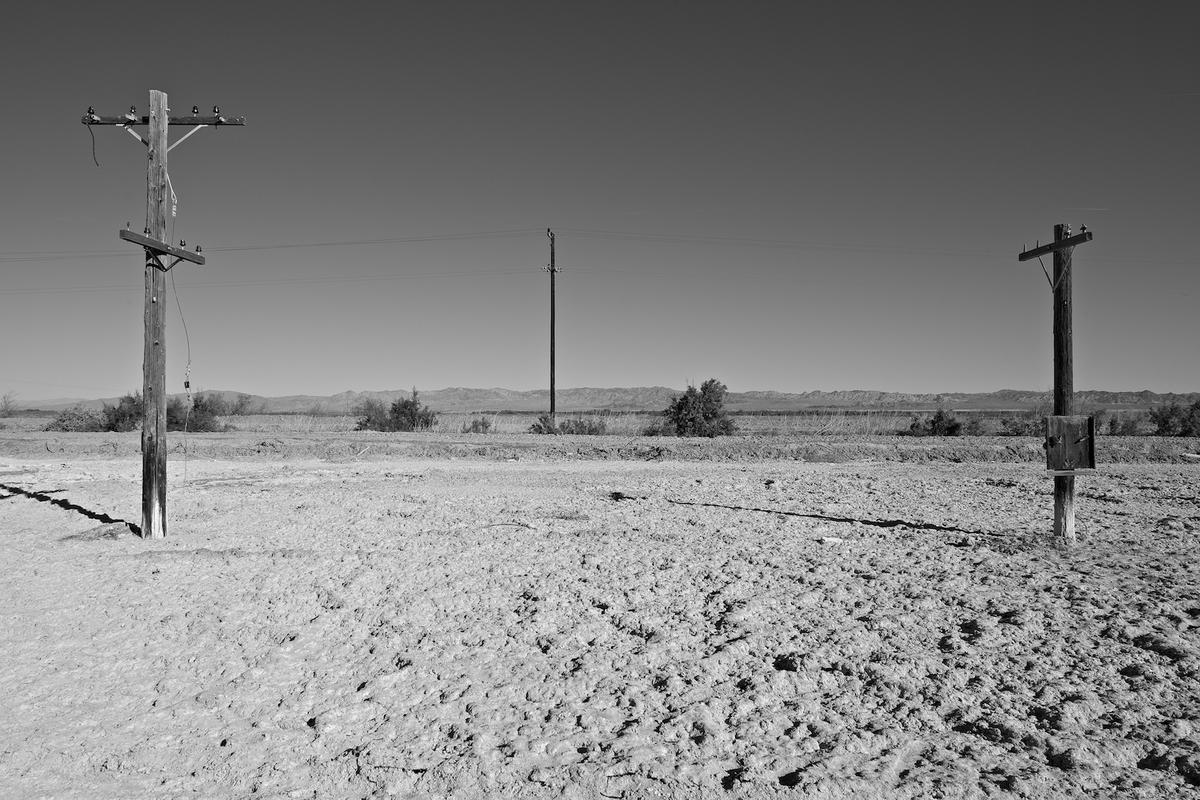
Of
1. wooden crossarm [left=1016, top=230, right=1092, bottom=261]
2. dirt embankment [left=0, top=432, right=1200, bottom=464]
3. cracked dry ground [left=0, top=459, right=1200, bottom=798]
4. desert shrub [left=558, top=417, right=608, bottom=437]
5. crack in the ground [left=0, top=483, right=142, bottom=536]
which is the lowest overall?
cracked dry ground [left=0, top=459, right=1200, bottom=798]

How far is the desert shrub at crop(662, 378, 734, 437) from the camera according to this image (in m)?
34.5

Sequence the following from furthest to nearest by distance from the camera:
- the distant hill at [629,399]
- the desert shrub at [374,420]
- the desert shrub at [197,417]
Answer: the distant hill at [629,399], the desert shrub at [374,420], the desert shrub at [197,417]

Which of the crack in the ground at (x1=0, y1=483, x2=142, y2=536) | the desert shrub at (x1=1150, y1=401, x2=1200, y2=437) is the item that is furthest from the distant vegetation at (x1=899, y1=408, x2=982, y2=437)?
the crack in the ground at (x1=0, y1=483, x2=142, y2=536)

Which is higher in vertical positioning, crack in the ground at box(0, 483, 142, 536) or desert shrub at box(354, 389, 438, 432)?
desert shrub at box(354, 389, 438, 432)

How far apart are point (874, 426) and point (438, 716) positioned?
1486 inches

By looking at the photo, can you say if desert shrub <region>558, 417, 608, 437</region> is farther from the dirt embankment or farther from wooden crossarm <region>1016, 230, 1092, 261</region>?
wooden crossarm <region>1016, 230, 1092, 261</region>

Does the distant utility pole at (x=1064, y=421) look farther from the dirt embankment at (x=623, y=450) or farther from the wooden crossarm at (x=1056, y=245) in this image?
the dirt embankment at (x=623, y=450)

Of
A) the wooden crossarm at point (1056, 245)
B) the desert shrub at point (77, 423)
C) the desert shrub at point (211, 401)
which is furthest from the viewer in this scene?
the desert shrub at point (211, 401)

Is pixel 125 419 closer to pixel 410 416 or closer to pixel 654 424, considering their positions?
pixel 410 416

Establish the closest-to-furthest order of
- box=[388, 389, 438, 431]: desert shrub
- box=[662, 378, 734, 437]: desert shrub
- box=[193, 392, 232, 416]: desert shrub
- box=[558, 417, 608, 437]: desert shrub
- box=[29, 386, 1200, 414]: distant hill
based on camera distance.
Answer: box=[662, 378, 734, 437]: desert shrub → box=[558, 417, 608, 437]: desert shrub → box=[388, 389, 438, 431]: desert shrub → box=[193, 392, 232, 416]: desert shrub → box=[29, 386, 1200, 414]: distant hill

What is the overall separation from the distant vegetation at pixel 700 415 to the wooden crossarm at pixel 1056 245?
24.6m

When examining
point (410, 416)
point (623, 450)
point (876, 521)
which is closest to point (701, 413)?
point (623, 450)

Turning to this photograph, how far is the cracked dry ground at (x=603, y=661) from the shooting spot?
3.93m

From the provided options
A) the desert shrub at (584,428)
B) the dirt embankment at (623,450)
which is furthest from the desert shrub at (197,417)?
the desert shrub at (584,428)
